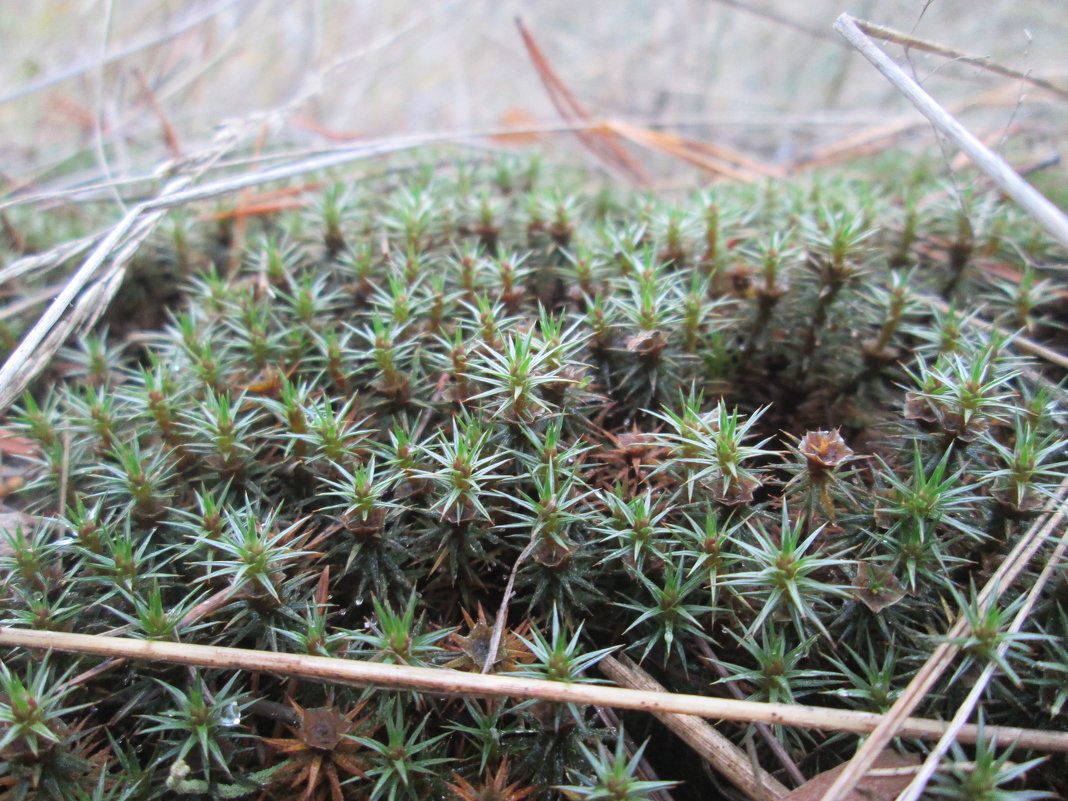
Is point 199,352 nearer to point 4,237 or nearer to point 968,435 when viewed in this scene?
point 4,237

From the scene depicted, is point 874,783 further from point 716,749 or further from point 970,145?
point 970,145

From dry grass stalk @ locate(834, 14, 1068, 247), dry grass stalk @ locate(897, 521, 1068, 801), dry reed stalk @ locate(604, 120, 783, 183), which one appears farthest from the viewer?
dry reed stalk @ locate(604, 120, 783, 183)

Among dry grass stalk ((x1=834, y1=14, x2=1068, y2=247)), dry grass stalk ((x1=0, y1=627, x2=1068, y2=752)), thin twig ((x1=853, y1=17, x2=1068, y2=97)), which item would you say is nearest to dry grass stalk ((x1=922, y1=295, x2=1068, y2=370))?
dry grass stalk ((x1=834, y1=14, x2=1068, y2=247))

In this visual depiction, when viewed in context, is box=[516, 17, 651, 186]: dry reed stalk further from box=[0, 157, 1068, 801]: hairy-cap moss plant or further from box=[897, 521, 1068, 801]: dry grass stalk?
box=[897, 521, 1068, 801]: dry grass stalk

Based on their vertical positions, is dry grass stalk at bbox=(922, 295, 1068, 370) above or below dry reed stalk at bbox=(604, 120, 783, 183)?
below

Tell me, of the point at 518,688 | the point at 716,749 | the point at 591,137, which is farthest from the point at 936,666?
the point at 591,137

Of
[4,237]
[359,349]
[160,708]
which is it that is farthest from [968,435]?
[4,237]
